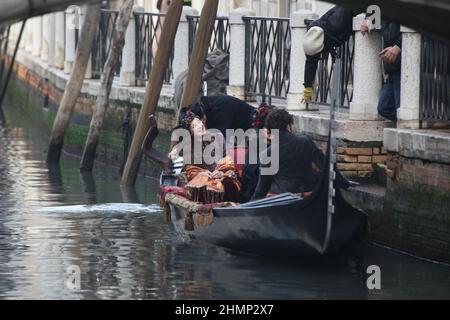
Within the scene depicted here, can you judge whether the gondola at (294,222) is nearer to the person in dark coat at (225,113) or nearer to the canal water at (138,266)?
the canal water at (138,266)

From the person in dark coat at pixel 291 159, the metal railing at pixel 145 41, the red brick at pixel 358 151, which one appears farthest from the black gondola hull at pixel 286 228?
the metal railing at pixel 145 41

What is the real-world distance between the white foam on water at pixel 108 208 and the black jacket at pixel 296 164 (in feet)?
13.7

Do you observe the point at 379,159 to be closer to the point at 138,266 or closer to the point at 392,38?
the point at 392,38

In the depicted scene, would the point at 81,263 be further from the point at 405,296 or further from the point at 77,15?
the point at 77,15

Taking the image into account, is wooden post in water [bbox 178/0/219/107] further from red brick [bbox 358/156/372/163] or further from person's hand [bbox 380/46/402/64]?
person's hand [bbox 380/46/402/64]

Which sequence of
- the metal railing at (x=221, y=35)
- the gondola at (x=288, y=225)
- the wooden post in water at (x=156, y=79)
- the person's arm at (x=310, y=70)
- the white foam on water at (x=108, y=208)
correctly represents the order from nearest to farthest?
the gondola at (x=288, y=225) < the person's arm at (x=310, y=70) < the white foam on water at (x=108, y=208) < the wooden post in water at (x=156, y=79) < the metal railing at (x=221, y=35)

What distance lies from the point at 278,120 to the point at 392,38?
2007mm

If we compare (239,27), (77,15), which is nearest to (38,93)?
(77,15)

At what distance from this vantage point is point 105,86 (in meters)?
22.7

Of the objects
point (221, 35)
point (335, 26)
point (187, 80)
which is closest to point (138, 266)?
point (335, 26)

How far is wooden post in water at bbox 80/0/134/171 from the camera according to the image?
22609 millimetres

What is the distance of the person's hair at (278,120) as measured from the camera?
1442 cm

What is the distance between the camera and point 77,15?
2777cm
